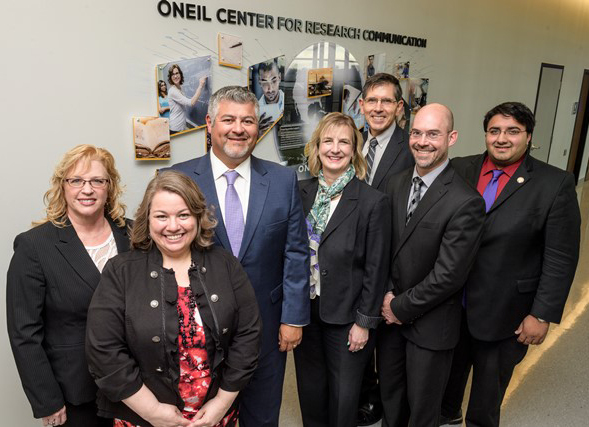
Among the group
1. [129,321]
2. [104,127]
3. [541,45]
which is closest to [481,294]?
[129,321]

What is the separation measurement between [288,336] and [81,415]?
3.05 feet

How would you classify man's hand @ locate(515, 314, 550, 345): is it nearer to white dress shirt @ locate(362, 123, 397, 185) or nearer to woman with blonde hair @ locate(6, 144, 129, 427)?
white dress shirt @ locate(362, 123, 397, 185)

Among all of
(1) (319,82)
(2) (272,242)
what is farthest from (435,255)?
(1) (319,82)

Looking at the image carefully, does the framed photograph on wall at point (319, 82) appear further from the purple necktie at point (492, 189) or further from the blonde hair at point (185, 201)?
the blonde hair at point (185, 201)

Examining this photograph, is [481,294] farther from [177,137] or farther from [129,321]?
[177,137]

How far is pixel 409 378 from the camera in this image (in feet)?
7.68

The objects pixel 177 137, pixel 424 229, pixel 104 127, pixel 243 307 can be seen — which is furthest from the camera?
pixel 177 137

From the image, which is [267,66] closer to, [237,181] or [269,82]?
[269,82]

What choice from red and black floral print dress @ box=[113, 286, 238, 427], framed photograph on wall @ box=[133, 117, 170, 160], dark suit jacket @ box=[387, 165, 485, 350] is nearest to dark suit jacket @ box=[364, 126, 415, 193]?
dark suit jacket @ box=[387, 165, 485, 350]

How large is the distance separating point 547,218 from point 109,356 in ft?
6.82

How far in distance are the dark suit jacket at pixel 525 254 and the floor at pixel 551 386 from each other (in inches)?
39.0

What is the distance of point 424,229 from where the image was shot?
83.9 inches

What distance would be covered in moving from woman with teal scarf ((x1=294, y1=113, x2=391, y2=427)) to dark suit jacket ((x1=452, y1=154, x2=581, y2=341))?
57cm

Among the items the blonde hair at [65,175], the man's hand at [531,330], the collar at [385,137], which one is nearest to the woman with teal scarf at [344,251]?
the collar at [385,137]
